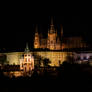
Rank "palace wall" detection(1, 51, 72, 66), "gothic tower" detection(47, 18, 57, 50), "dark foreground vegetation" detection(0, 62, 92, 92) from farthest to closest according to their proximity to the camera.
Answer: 1. "gothic tower" detection(47, 18, 57, 50)
2. "palace wall" detection(1, 51, 72, 66)
3. "dark foreground vegetation" detection(0, 62, 92, 92)

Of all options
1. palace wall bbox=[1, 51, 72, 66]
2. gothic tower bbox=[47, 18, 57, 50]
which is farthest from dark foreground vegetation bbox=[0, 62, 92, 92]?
gothic tower bbox=[47, 18, 57, 50]

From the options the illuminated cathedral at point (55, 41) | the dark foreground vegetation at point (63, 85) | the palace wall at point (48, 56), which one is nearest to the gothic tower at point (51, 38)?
the illuminated cathedral at point (55, 41)

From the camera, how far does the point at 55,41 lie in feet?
130

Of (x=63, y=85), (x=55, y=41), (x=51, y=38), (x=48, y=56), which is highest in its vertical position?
(x=51, y=38)

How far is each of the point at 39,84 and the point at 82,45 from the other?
3378 cm

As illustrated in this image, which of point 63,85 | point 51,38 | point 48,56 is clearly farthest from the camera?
point 51,38

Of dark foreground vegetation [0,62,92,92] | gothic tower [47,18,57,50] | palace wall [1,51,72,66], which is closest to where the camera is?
dark foreground vegetation [0,62,92,92]

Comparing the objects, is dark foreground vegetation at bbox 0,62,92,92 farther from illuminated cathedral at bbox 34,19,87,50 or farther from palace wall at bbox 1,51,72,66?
illuminated cathedral at bbox 34,19,87,50

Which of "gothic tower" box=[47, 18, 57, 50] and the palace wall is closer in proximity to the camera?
the palace wall

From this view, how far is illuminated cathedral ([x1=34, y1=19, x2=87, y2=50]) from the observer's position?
39.3 metres

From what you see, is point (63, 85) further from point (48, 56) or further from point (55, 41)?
point (55, 41)

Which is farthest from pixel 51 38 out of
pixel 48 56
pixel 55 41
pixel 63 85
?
pixel 63 85

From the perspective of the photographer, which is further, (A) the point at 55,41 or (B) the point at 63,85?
(A) the point at 55,41

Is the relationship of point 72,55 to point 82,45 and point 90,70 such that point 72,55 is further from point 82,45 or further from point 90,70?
point 90,70
